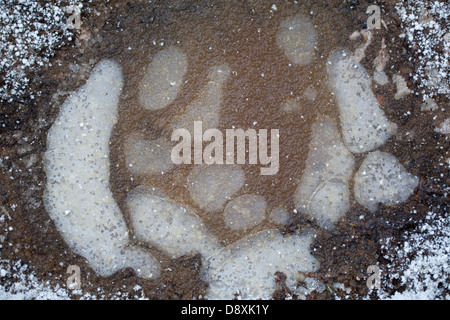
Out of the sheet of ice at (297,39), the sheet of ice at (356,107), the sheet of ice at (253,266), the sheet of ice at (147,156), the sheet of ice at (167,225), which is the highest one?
the sheet of ice at (297,39)

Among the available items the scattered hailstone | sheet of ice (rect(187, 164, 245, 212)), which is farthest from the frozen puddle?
the scattered hailstone

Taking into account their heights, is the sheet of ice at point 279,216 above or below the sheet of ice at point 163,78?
below

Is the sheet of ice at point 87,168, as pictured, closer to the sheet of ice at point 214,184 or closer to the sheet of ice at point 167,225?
the sheet of ice at point 167,225

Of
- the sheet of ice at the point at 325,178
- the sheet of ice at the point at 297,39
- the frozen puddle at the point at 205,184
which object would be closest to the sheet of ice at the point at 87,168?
the frozen puddle at the point at 205,184

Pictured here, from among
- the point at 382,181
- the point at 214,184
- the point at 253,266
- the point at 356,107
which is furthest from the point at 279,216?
the point at 356,107

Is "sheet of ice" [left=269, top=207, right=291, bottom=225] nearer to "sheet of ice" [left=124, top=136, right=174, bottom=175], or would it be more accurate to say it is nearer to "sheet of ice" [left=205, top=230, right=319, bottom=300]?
"sheet of ice" [left=205, top=230, right=319, bottom=300]
